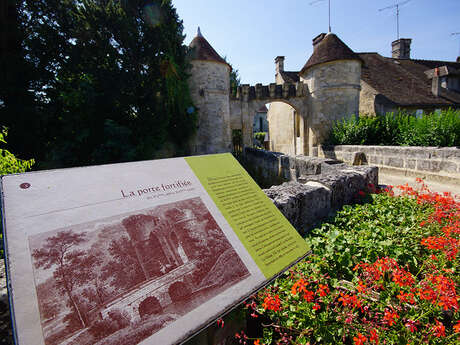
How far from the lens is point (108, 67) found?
30.7 ft

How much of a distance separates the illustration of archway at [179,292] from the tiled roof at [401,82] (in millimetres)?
16978

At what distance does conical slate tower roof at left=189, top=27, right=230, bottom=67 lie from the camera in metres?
11.6

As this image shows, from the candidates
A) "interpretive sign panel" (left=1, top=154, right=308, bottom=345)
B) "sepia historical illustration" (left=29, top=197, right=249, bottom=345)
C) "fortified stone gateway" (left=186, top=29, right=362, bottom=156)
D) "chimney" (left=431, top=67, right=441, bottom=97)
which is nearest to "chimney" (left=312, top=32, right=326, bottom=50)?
"fortified stone gateway" (left=186, top=29, right=362, bottom=156)

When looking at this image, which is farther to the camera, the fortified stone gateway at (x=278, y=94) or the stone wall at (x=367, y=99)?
→ the stone wall at (x=367, y=99)

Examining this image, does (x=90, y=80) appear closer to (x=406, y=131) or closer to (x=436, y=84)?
(x=406, y=131)

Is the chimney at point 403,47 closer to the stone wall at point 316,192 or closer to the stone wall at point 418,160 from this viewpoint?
the stone wall at point 418,160

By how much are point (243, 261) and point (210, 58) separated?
40.7 feet

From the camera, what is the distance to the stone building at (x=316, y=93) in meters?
11.8

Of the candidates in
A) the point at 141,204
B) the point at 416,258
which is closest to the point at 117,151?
the point at 141,204

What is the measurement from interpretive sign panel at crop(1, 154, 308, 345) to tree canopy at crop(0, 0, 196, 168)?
8.28 m

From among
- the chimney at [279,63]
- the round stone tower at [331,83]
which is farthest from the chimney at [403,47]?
the round stone tower at [331,83]

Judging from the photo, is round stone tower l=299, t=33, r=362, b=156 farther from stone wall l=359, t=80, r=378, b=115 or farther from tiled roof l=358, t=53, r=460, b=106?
tiled roof l=358, t=53, r=460, b=106

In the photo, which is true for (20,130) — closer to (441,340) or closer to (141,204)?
(141,204)

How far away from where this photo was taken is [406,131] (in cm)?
717
